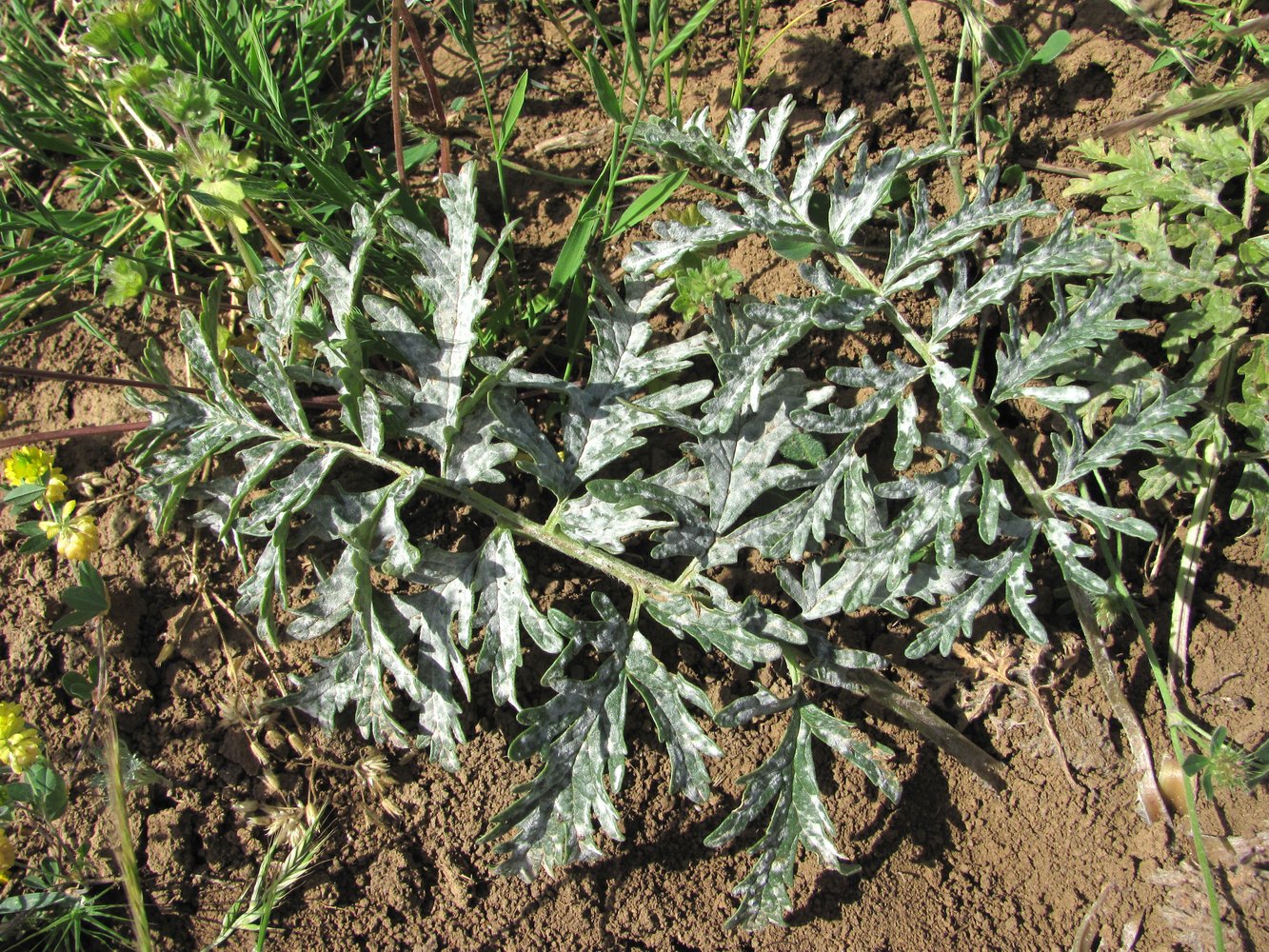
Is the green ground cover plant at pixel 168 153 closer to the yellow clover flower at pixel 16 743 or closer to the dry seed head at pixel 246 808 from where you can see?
the yellow clover flower at pixel 16 743

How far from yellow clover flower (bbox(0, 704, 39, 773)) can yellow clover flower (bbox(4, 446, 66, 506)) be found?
2.05 ft

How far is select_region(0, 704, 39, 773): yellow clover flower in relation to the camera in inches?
102

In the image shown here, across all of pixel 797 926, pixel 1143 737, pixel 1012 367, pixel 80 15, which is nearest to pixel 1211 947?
pixel 1143 737

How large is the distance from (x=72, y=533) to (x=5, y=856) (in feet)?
2.91

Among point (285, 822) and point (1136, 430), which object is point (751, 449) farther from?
point (285, 822)

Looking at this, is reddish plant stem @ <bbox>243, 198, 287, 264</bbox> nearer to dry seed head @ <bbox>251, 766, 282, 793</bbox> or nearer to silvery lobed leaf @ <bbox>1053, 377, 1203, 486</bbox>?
dry seed head @ <bbox>251, 766, 282, 793</bbox>

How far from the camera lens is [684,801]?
105 inches

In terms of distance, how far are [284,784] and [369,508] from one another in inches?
35.0

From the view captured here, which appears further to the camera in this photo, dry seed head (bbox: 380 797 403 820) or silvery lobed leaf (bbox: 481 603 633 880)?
dry seed head (bbox: 380 797 403 820)

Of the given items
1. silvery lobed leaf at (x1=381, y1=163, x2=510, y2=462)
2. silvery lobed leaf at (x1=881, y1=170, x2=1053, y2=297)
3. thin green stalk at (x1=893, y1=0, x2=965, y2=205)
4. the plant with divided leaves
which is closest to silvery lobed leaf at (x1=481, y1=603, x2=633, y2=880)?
the plant with divided leaves

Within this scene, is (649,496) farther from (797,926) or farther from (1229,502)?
(1229,502)

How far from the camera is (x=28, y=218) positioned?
282 cm

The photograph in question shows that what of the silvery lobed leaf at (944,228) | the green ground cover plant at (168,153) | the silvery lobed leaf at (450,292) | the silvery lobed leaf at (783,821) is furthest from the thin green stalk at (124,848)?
the silvery lobed leaf at (944,228)

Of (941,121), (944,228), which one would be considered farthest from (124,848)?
(941,121)
